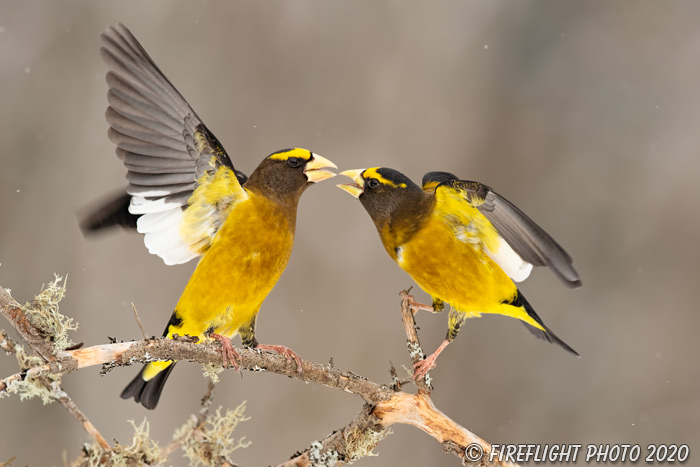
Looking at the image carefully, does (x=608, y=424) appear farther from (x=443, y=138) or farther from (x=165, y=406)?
(x=165, y=406)

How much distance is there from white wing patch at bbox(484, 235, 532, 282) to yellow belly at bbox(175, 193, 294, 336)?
2.50 ft

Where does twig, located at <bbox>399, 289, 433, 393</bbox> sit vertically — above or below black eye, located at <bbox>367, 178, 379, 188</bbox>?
below

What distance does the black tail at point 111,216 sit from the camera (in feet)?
7.43

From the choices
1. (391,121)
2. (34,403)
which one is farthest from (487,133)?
(34,403)

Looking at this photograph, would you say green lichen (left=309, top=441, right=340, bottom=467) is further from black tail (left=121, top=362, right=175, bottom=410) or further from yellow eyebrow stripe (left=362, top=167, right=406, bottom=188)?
yellow eyebrow stripe (left=362, top=167, right=406, bottom=188)

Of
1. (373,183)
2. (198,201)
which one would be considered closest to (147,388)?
(198,201)

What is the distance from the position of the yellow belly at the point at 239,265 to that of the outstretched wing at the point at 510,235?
1.94 feet

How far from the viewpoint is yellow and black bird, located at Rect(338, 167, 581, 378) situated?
2285 millimetres

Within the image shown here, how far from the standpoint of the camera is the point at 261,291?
232 cm

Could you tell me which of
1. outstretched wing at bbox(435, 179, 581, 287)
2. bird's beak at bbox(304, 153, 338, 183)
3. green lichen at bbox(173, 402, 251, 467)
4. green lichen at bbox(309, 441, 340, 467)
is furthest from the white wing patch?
green lichen at bbox(173, 402, 251, 467)

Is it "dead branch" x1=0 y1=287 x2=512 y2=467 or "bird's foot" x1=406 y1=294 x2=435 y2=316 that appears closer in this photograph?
"dead branch" x1=0 y1=287 x2=512 y2=467

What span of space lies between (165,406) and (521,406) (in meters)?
2.18

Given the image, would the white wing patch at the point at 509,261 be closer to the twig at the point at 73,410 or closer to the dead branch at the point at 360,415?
the dead branch at the point at 360,415

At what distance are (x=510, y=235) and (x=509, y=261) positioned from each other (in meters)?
0.28
